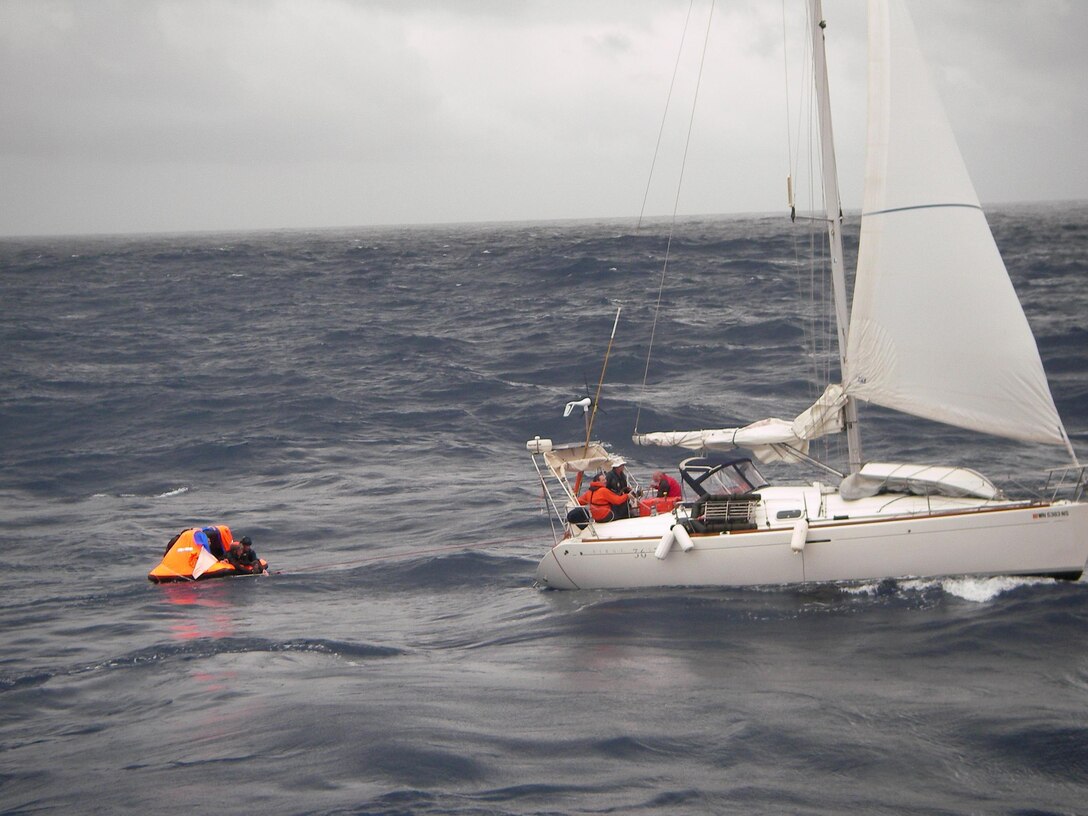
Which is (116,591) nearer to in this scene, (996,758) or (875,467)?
(875,467)

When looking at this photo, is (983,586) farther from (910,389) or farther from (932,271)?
(932,271)

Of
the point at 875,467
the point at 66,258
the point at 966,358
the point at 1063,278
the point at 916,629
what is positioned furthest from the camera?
the point at 66,258

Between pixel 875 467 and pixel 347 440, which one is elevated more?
pixel 875 467

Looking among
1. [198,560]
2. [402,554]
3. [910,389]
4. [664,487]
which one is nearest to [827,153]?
[910,389]

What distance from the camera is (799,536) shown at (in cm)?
1594

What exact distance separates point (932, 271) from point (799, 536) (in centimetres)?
436

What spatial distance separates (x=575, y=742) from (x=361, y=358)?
3139cm

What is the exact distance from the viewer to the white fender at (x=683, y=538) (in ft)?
55.1

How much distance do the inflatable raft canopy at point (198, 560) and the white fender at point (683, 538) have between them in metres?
8.69

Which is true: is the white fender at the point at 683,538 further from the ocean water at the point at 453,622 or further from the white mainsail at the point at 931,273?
the white mainsail at the point at 931,273

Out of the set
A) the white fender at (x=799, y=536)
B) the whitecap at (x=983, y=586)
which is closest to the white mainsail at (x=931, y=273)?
the whitecap at (x=983, y=586)

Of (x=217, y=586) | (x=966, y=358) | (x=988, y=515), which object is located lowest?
(x=217, y=586)

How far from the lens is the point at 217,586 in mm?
20625

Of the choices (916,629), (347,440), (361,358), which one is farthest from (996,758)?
(361,358)
